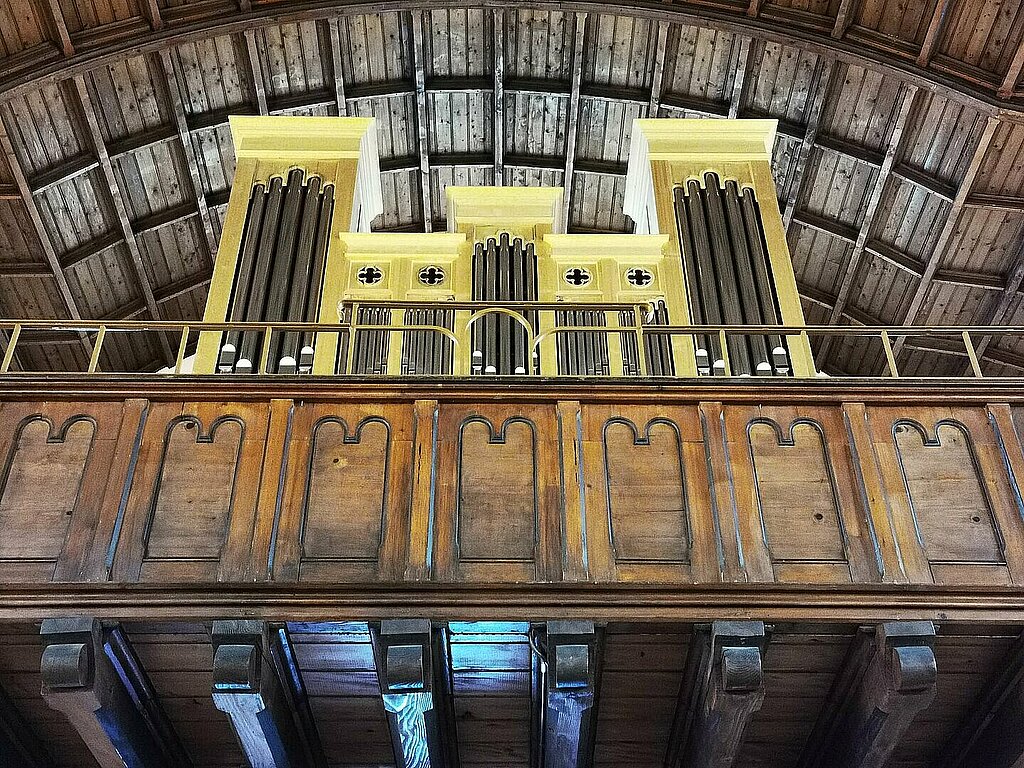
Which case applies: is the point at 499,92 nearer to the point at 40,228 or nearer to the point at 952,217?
the point at 952,217

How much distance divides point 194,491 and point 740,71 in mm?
10657

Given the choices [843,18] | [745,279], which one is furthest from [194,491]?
[843,18]

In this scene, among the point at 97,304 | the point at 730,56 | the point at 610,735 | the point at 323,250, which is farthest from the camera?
the point at 97,304

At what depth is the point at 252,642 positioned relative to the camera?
20.1ft

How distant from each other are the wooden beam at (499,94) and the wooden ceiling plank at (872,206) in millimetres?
5377

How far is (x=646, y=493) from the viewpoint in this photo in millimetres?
6766

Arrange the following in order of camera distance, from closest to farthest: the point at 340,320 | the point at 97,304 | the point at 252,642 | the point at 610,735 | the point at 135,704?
the point at 252,642 → the point at 135,704 → the point at 610,735 → the point at 340,320 → the point at 97,304

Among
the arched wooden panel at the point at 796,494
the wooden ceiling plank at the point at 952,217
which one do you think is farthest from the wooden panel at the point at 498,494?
the wooden ceiling plank at the point at 952,217

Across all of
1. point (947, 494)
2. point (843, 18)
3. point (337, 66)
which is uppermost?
point (337, 66)

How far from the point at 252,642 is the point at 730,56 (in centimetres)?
1134

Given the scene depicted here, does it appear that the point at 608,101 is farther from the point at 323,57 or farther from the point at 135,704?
the point at 135,704

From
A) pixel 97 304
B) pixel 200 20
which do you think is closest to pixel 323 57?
pixel 200 20

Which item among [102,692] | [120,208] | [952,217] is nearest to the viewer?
[102,692]

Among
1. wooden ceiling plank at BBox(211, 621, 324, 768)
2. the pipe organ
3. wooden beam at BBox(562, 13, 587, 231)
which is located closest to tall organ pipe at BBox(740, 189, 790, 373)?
the pipe organ
